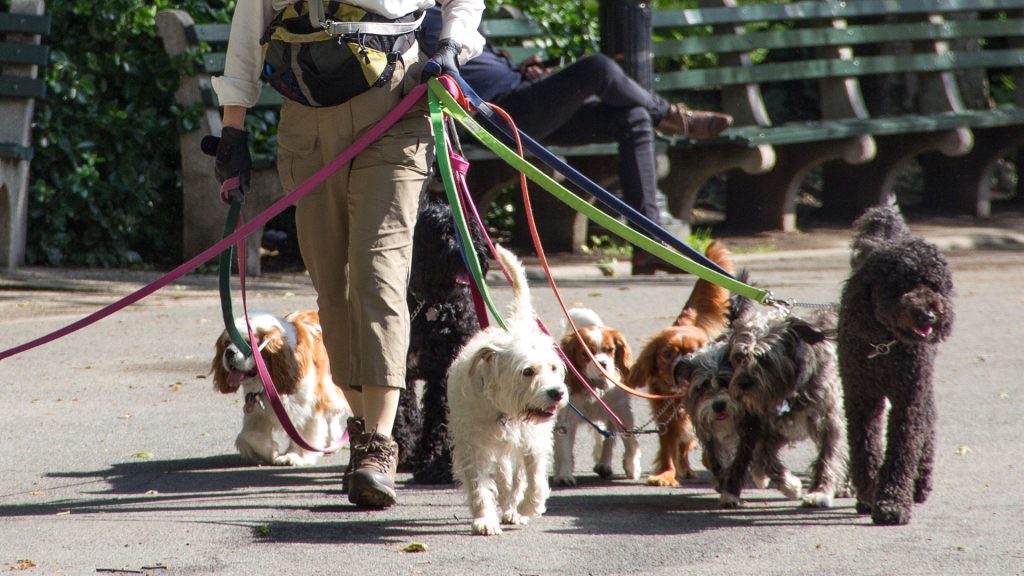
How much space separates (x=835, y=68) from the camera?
1374cm

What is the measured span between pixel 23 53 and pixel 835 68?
7819mm

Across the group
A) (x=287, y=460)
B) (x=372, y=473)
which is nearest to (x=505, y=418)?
(x=372, y=473)

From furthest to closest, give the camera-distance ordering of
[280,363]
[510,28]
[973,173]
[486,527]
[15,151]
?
[973,173] → [510,28] → [15,151] → [280,363] → [486,527]

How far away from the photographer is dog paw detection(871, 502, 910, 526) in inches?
190

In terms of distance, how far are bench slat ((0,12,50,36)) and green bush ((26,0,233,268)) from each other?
1.36 feet

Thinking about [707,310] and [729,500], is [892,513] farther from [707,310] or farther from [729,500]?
[707,310]

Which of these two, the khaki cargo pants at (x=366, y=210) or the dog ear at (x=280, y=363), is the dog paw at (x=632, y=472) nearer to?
the khaki cargo pants at (x=366, y=210)

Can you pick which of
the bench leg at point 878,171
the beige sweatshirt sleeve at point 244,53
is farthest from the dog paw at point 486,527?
the bench leg at point 878,171

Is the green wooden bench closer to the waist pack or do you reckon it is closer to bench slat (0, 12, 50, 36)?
bench slat (0, 12, 50, 36)

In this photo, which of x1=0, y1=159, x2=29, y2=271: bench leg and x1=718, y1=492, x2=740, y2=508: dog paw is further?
x1=0, y1=159, x2=29, y2=271: bench leg

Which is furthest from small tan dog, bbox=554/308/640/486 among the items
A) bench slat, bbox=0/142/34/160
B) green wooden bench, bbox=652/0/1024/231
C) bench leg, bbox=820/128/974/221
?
bench leg, bbox=820/128/974/221

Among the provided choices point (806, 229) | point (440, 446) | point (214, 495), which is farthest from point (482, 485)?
point (806, 229)

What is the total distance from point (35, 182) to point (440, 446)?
6.27m

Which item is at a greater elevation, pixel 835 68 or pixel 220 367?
pixel 835 68
